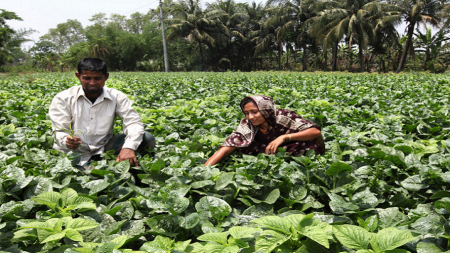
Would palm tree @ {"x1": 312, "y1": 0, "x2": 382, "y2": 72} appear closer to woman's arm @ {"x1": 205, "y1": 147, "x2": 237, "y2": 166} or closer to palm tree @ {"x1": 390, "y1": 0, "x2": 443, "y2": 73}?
palm tree @ {"x1": 390, "y1": 0, "x2": 443, "y2": 73}

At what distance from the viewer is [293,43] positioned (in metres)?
33.9

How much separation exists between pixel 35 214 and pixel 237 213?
3.86ft

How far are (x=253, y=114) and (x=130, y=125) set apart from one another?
115 cm

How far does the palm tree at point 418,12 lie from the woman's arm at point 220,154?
23236 mm

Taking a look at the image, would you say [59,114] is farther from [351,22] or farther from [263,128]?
[351,22]

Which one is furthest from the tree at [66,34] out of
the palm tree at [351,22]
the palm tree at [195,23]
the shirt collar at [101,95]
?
the shirt collar at [101,95]

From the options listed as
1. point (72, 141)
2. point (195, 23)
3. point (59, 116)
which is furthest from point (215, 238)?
point (195, 23)

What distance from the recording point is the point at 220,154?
2.69m

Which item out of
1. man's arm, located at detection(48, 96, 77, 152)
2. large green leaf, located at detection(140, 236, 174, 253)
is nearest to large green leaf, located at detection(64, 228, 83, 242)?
large green leaf, located at detection(140, 236, 174, 253)

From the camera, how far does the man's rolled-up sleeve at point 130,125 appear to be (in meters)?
2.61

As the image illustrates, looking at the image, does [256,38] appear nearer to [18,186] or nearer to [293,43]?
[293,43]

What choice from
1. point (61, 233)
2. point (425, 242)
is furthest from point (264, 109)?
point (61, 233)

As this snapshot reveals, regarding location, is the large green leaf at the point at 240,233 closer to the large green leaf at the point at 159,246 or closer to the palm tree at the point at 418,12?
the large green leaf at the point at 159,246

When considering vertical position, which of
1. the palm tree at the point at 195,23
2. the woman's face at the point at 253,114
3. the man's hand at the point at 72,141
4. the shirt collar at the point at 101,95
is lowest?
the man's hand at the point at 72,141
